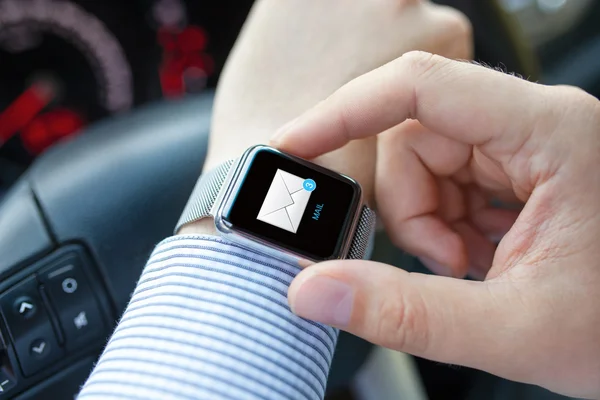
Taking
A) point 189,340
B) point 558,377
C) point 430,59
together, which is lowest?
point 558,377

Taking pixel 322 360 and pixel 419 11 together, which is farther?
pixel 419 11

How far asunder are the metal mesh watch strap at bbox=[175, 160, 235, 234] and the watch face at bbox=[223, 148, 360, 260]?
4cm

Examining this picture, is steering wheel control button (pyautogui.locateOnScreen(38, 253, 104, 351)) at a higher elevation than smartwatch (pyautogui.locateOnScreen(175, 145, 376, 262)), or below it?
below

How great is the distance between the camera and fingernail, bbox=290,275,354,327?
475 mm

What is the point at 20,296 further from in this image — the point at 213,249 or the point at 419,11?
the point at 419,11

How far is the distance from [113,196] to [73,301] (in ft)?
0.44

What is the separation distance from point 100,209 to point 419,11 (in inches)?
17.5

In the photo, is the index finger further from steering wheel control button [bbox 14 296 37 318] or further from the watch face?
steering wheel control button [bbox 14 296 37 318]

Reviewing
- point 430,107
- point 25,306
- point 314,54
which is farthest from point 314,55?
point 25,306

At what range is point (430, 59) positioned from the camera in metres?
0.56

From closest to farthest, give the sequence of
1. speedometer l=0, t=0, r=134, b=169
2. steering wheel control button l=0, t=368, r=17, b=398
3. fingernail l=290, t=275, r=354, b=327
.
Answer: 1. fingernail l=290, t=275, r=354, b=327
2. steering wheel control button l=0, t=368, r=17, b=398
3. speedometer l=0, t=0, r=134, b=169

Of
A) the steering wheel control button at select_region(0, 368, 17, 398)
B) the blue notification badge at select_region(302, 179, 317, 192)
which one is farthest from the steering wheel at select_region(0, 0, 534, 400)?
the blue notification badge at select_region(302, 179, 317, 192)

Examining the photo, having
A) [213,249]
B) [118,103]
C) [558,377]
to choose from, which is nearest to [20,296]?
[213,249]

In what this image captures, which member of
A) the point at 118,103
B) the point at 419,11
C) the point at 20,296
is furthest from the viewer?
the point at 118,103
